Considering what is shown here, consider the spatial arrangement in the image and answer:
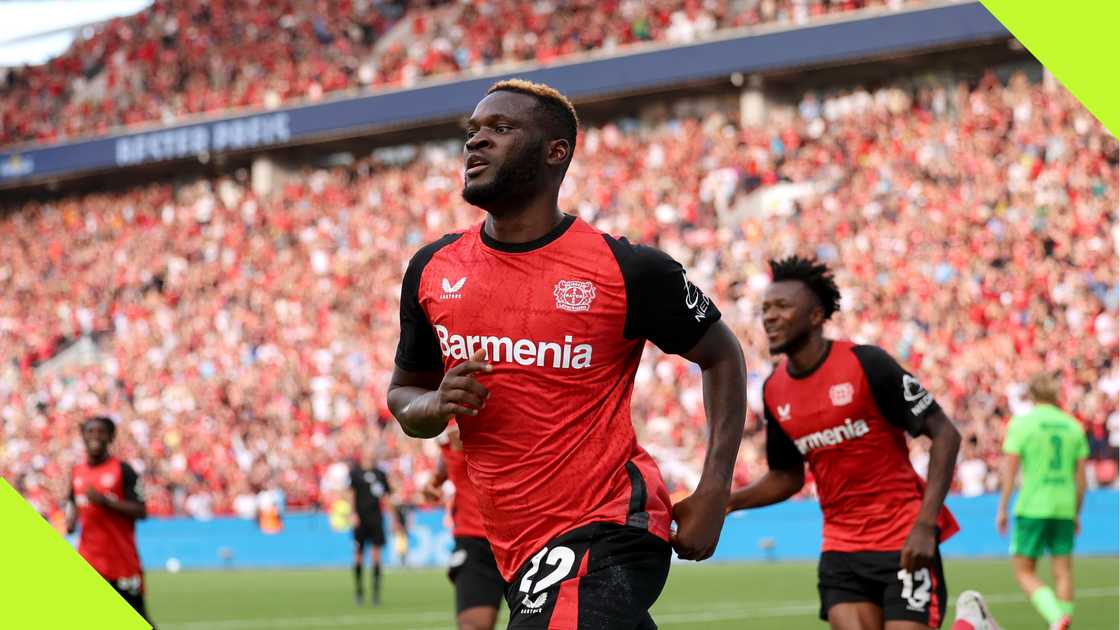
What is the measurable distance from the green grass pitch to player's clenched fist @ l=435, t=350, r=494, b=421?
9857 mm

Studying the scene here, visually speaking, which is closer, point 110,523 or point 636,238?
point 110,523

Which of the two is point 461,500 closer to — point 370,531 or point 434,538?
point 370,531

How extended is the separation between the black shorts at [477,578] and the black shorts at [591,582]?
5324 millimetres

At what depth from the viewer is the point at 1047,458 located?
518 inches

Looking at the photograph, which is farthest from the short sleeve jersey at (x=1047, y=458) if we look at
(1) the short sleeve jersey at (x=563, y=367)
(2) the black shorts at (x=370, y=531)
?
(2) the black shorts at (x=370, y=531)

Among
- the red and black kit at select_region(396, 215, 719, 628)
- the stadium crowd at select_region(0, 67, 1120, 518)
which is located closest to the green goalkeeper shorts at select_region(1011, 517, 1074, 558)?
the stadium crowd at select_region(0, 67, 1120, 518)

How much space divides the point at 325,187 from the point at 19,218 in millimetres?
12312

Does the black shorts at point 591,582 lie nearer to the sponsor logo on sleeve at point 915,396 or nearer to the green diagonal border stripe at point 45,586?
the green diagonal border stripe at point 45,586

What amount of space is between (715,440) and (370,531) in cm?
1672

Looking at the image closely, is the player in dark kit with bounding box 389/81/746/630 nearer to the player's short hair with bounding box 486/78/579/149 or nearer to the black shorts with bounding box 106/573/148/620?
the player's short hair with bounding box 486/78/579/149

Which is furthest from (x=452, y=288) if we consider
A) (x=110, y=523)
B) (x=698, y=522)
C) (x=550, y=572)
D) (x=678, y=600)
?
(x=678, y=600)

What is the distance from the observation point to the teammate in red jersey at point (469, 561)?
32.9 feet

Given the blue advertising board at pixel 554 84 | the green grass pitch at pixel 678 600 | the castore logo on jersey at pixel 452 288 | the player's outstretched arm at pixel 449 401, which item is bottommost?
the green grass pitch at pixel 678 600

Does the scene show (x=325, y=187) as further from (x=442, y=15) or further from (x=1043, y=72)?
(x=1043, y=72)
